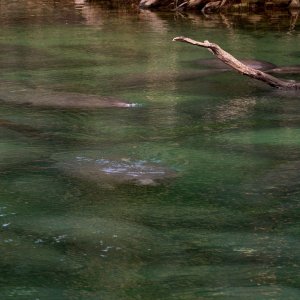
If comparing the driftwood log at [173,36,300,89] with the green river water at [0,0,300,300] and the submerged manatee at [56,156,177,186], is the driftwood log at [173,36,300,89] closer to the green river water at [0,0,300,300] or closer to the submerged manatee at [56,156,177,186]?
the green river water at [0,0,300,300]

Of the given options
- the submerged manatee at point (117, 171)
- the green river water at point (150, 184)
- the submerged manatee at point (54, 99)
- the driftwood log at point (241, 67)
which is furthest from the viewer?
the submerged manatee at point (54, 99)

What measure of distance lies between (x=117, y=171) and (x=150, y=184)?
426 millimetres

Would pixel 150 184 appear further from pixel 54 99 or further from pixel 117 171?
pixel 54 99

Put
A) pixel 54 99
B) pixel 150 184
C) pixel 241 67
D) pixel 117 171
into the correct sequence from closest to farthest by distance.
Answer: pixel 150 184 → pixel 117 171 → pixel 241 67 → pixel 54 99

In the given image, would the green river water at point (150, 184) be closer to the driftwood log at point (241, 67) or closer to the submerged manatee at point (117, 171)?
the submerged manatee at point (117, 171)

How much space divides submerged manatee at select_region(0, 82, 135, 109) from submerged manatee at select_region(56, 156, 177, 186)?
2.47 metres

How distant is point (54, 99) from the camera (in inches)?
385

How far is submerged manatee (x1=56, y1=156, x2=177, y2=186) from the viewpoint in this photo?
6.37 metres

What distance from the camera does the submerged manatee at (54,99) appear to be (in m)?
9.45

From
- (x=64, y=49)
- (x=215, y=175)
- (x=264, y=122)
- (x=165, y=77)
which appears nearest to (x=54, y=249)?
(x=215, y=175)

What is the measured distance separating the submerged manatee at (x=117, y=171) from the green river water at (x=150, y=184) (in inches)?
0.9

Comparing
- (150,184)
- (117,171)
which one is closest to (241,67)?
(117,171)

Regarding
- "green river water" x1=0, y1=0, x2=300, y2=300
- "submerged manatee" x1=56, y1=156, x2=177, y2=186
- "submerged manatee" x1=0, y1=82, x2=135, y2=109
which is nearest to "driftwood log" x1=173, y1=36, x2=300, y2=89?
"green river water" x1=0, y1=0, x2=300, y2=300

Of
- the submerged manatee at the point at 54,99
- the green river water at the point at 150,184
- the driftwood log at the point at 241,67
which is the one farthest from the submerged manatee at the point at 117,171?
the submerged manatee at the point at 54,99
